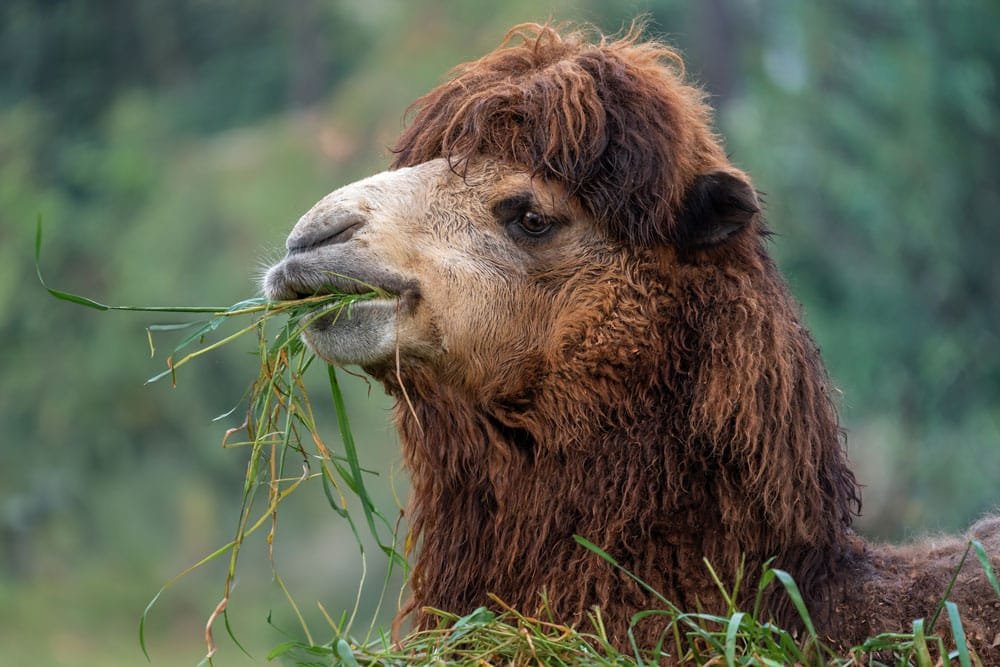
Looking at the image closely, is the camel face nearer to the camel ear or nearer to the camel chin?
the camel chin

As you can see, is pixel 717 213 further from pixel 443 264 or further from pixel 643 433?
pixel 443 264

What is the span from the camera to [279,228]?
13.8m

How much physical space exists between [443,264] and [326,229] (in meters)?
0.33

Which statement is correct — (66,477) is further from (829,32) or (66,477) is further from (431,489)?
(431,489)

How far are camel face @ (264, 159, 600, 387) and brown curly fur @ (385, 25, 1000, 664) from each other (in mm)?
55

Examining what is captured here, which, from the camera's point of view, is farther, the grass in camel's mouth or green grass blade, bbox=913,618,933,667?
the grass in camel's mouth

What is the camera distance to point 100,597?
16.7m

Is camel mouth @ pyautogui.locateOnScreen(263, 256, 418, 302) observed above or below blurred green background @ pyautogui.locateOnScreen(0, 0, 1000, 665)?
below

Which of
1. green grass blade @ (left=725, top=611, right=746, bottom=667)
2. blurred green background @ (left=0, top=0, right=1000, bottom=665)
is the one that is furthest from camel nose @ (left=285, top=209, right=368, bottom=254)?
blurred green background @ (left=0, top=0, right=1000, bottom=665)

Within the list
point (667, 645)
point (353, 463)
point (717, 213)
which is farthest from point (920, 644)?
point (353, 463)

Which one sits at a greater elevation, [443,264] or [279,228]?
[279,228]

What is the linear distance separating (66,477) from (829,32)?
9.33 m

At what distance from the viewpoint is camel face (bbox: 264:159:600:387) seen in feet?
11.9

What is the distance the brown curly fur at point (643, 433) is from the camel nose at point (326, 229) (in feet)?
1.35
